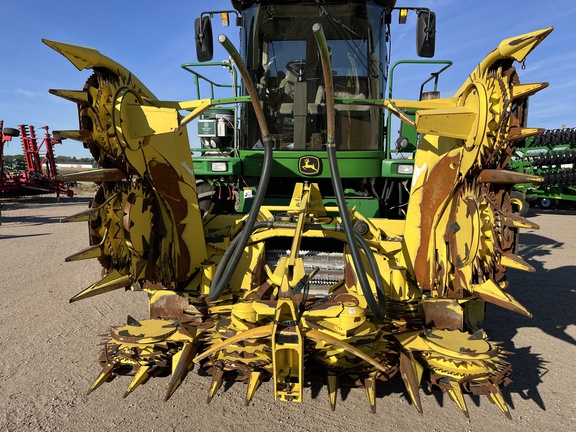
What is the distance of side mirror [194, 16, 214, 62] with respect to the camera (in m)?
3.88

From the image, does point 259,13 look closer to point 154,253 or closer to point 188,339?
point 154,253

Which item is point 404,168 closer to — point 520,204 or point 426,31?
point 426,31

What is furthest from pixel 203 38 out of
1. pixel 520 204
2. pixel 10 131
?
pixel 10 131

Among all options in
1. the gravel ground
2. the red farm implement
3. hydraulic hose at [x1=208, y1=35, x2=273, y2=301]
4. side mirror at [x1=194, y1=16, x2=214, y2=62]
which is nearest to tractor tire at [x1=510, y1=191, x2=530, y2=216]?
the gravel ground

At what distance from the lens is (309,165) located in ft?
11.6

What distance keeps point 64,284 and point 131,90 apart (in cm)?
411

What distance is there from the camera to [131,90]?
7.97 feet

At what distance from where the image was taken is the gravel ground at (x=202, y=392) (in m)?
2.37

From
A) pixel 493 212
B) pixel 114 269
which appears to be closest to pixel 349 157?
pixel 493 212

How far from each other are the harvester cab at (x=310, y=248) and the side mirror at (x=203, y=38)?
3.49 ft

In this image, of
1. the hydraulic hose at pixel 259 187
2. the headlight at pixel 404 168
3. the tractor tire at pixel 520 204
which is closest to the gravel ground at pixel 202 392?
the hydraulic hose at pixel 259 187

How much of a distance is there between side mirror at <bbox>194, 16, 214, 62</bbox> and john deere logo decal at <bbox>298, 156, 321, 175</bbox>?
153 centimetres

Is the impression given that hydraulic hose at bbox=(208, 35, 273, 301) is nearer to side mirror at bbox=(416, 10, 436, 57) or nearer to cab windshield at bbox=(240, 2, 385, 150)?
cab windshield at bbox=(240, 2, 385, 150)

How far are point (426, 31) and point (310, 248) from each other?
2443 millimetres
